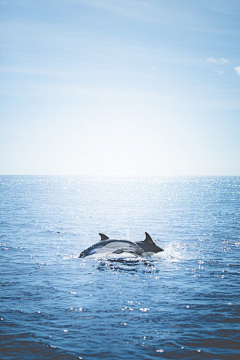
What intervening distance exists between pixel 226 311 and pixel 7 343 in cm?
800

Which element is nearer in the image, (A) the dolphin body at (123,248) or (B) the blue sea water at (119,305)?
(B) the blue sea water at (119,305)

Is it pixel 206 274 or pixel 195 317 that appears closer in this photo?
pixel 195 317

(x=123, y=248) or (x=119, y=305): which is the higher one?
(x=123, y=248)

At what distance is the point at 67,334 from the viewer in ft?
35.6

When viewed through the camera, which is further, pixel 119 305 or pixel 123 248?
pixel 123 248

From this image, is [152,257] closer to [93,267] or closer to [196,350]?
[93,267]

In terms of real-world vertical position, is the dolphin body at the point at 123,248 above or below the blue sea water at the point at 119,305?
above

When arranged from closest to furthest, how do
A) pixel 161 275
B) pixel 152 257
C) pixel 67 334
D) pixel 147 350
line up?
pixel 147 350 < pixel 67 334 < pixel 161 275 < pixel 152 257

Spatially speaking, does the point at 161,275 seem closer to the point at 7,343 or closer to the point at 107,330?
the point at 107,330

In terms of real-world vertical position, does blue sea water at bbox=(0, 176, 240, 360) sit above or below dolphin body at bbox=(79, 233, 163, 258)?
below

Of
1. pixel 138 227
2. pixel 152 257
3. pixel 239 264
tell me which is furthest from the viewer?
pixel 138 227

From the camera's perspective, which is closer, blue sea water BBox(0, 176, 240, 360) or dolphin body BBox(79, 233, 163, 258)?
blue sea water BBox(0, 176, 240, 360)

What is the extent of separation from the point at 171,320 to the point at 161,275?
20.5 ft

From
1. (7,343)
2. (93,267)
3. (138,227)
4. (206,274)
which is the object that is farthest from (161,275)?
(138,227)
